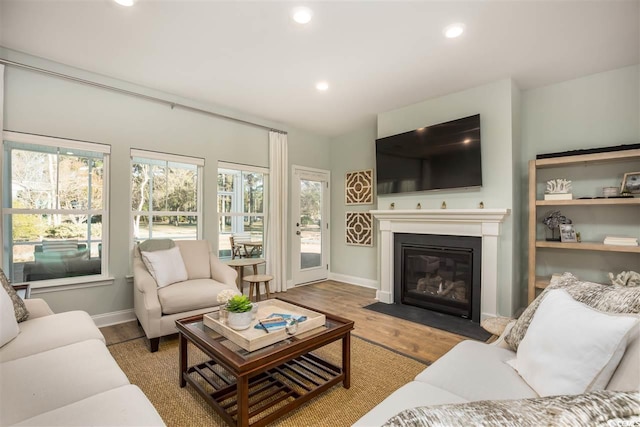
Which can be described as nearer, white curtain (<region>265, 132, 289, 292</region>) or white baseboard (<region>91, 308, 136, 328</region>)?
white baseboard (<region>91, 308, 136, 328</region>)

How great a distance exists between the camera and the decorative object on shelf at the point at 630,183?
2.71 meters

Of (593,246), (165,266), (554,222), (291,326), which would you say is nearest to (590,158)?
(554,222)

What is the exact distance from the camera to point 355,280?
5078mm

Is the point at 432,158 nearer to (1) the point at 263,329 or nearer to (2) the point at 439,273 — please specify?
(2) the point at 439,273

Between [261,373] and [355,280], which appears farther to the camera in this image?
[355,280]

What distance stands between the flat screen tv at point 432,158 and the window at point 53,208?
333cm

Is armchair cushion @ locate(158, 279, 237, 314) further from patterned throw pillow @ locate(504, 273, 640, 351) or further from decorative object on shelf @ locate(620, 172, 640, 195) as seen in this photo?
decorative object on shelf @ locate(620, 172, 640, 195)

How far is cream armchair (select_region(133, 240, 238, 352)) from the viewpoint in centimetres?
254

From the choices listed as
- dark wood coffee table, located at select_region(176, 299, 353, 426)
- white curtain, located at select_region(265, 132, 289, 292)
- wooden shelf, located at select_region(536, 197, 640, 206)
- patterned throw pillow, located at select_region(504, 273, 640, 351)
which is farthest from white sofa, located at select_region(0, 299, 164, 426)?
wooden shelf, located at select_region(536, 197, 640, 206)

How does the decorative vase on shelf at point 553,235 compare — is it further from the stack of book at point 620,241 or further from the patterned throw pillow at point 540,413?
the patterned throw pillow at point 540,413

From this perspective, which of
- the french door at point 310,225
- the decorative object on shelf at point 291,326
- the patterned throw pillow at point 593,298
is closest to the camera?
the patterned throw pillow at point 593,298

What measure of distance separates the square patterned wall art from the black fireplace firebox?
0.88 meters

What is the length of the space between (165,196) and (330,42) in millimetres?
2614

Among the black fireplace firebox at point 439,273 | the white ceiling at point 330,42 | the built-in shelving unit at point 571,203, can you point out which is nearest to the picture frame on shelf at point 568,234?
the built-in shelving unit at point 571,203
